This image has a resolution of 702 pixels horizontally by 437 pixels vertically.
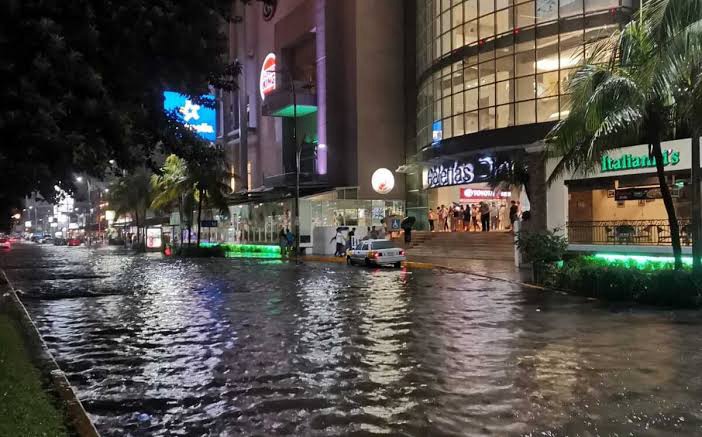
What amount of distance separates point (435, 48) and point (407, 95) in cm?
798

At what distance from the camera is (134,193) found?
68125mm

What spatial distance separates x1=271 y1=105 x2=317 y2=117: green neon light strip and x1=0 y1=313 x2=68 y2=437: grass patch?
42.4 m

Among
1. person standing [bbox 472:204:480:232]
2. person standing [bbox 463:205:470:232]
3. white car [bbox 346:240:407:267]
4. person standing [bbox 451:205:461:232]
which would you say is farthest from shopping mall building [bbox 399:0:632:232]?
white car [bbox 346:240:407:267]

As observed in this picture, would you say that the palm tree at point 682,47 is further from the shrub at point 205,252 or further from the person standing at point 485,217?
the shrub at point 205,252

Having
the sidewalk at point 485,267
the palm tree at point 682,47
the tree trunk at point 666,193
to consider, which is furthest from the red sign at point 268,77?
the palm tree at point 682,47

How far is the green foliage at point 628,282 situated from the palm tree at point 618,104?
0.71m

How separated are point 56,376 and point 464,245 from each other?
28.9 meters

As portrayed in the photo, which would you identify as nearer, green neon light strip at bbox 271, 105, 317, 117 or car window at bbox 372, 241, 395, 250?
car window at bbox 372, 241, 395, 250

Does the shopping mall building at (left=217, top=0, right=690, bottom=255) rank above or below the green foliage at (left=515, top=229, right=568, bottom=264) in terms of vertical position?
above

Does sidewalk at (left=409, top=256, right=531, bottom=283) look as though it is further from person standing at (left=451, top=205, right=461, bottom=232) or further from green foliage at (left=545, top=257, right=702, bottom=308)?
person standing at (left=451, top=205, right=461, bottom=232)

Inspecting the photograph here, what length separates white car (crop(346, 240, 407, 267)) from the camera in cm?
2916

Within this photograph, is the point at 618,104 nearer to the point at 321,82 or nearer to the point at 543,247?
the point at 543,247

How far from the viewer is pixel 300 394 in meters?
7.54

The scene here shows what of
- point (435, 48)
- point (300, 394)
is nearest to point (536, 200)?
point (435, 48)
